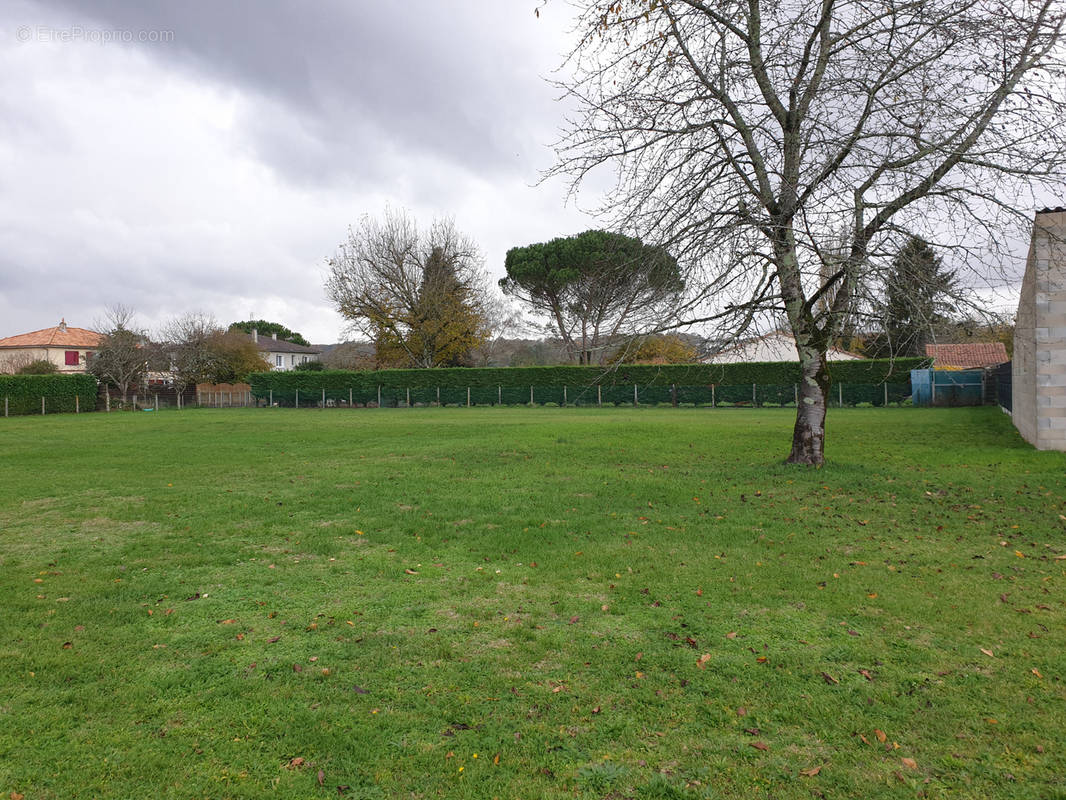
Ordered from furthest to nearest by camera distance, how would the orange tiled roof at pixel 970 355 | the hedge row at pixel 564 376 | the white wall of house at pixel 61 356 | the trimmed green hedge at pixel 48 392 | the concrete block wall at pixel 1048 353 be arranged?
the white wall of house at pixel 61 356, the orange tiled roof at pixel 970 355, the trimmed green hedge at pixel 48 392, the hedge row at pixel 564 376, the concrete block wall at pixel 1048 353

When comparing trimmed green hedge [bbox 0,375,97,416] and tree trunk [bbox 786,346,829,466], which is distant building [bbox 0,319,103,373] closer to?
trimmed green hedge [bbox 0,375,97,416]

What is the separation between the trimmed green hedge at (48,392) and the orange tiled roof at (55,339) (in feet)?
79.0

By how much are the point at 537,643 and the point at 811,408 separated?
331 inches

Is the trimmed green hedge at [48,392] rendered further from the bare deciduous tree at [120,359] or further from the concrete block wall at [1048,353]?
the concrete block wall at [1048,353]

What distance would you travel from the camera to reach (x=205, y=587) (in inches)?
201

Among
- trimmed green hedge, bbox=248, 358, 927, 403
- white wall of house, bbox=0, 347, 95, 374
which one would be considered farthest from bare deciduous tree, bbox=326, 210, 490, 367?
white wall of house, bbox=0, 347, 95, 374

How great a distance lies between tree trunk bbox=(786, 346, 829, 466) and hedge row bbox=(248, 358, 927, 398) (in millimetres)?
19525

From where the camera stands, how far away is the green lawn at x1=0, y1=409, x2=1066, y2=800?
8.79 ft

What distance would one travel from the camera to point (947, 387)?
30.5m

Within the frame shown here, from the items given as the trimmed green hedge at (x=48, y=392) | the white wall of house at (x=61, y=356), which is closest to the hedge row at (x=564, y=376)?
the trimmed green hedge at (x=48, y=392)

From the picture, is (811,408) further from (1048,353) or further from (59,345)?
(59,345)

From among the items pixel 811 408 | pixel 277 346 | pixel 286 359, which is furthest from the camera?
pixel 286 359

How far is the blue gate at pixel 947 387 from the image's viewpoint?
2984 centimetres

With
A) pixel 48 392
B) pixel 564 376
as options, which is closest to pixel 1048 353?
pixel 564 376
